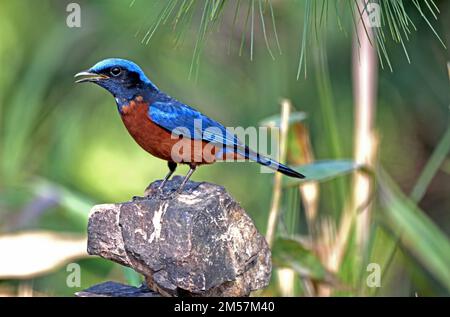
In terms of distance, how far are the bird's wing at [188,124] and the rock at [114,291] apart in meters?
0.56

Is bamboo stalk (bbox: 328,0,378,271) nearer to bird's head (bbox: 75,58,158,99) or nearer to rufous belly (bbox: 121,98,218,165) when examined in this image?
rufous belly (bbox: 121,98,218,165)

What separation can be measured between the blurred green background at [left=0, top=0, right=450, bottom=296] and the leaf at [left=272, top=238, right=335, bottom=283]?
251cm

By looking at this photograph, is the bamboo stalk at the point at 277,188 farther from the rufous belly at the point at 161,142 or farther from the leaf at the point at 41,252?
the leaf at the point at 41,252

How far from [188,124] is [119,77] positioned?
0.29m

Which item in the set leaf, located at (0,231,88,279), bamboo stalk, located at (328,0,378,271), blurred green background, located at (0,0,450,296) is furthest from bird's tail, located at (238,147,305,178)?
blurred green background, located at (0,0,450,296)

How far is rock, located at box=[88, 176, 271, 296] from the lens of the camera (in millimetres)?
2717

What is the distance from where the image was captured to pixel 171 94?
6.85 metres

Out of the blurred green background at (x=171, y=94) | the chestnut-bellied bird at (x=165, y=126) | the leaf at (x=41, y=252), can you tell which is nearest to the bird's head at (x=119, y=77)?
the chestnut-bellied bird at (x=165, y=126)

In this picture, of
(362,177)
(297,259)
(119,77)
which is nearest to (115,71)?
(119,77)

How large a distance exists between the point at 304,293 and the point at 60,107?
342 cm

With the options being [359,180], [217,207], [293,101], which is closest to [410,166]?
[293,101]

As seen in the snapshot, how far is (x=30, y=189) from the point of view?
5.21 m

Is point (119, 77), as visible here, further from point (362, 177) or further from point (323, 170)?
point (362, 177)

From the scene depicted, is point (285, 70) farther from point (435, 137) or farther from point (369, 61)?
point (369, 61)
